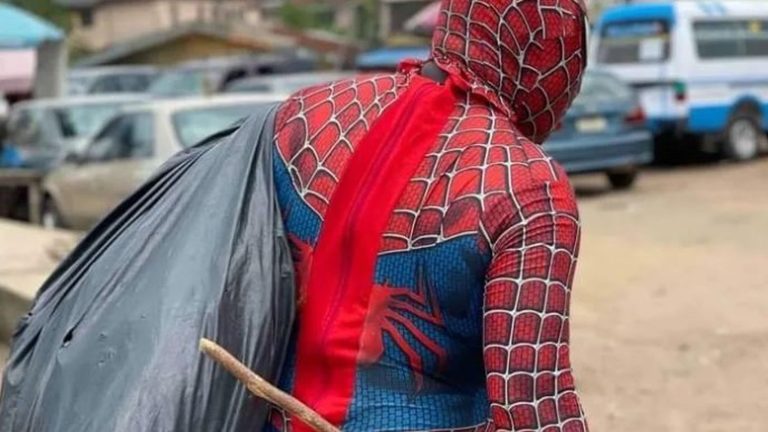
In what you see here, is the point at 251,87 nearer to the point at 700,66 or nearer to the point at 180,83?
the point at 700,66

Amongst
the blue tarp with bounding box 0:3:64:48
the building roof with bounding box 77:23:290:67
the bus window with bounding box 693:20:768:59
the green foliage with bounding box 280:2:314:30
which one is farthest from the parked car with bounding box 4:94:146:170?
the green foliage with bounding box 280:2:314:30

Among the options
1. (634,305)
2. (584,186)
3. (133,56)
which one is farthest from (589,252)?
(133,56)

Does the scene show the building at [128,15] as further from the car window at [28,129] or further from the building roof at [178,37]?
the car window at [28,129]

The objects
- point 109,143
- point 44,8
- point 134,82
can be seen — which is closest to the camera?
point 109,143

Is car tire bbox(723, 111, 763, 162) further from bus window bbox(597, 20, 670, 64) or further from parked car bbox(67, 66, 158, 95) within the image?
parked car bbox(67, 66, 158, 95)

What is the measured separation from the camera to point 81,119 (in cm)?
1647

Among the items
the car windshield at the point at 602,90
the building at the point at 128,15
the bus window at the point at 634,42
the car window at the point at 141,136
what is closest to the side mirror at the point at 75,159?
the car window at the point at 141,136

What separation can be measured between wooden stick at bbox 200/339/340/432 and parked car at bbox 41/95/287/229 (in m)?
8.14

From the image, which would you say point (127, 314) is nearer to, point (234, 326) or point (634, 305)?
point (234, 326)

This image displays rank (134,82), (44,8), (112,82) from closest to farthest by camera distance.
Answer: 1. (112,82)
2. (134,82)
3. (44,8)

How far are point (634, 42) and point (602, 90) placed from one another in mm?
2941

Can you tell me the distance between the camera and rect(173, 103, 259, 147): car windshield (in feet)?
36.2

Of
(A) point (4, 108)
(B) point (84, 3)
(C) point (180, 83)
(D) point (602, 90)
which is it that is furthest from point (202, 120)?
(B) point (84, 3)

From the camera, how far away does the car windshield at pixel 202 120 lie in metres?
11.0
